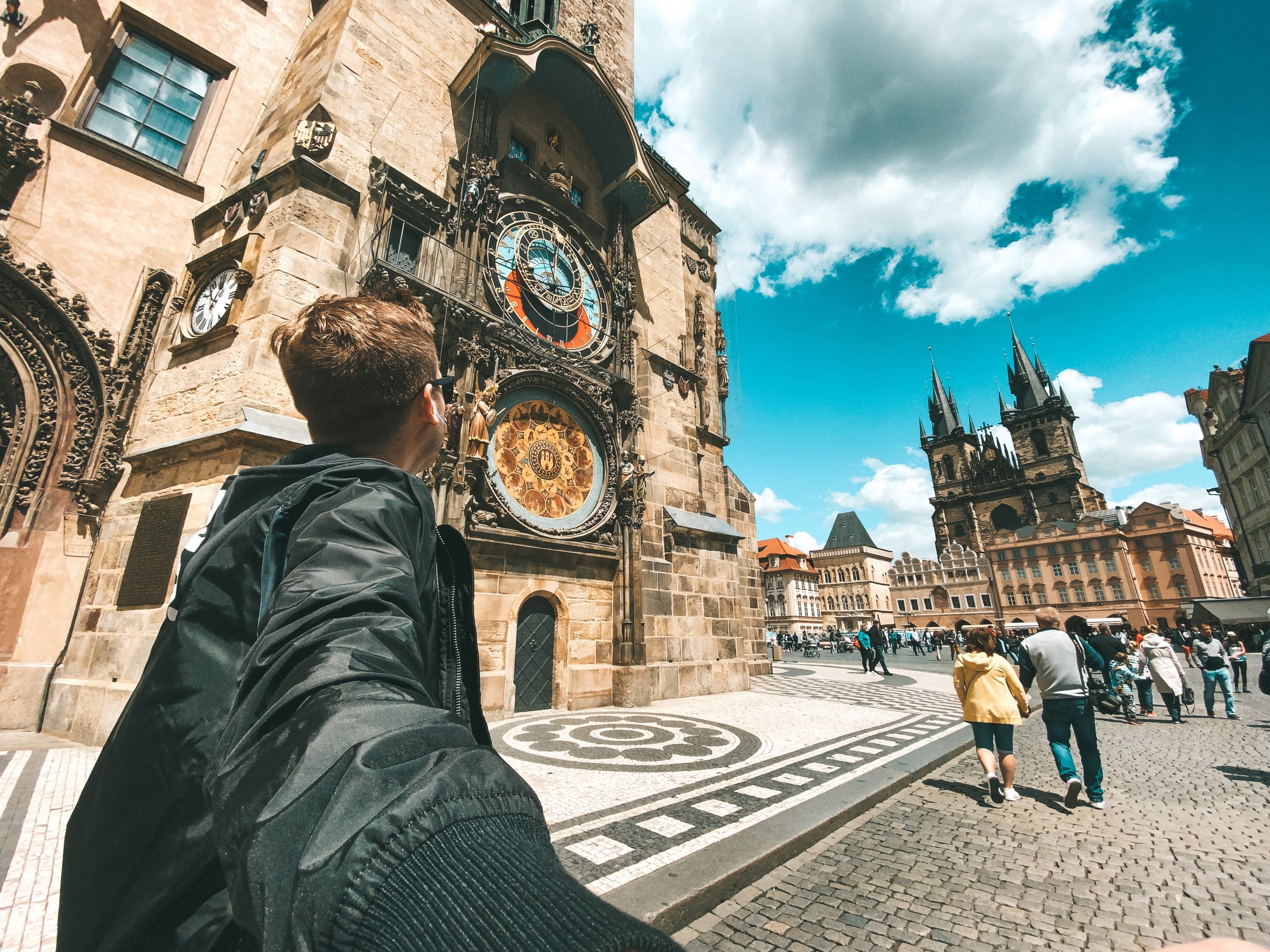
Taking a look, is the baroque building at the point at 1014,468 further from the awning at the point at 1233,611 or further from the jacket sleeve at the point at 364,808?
the jacket sleeve at the point at 364,808

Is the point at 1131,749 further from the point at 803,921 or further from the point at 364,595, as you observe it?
the point at 364,595

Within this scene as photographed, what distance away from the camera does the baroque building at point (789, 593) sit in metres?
63.1

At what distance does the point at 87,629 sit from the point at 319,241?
5.60m

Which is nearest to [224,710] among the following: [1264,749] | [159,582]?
[159,582]

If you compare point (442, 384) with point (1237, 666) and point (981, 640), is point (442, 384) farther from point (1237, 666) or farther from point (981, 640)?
point (1237, 666)

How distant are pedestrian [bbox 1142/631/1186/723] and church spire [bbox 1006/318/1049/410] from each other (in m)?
77.2

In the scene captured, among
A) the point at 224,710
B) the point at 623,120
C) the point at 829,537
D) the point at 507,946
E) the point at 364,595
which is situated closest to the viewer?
the point at 507,946

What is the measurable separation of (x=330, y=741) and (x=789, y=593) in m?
67.2

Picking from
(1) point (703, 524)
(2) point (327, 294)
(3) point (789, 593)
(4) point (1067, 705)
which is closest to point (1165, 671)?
(4) point (1067, 705)

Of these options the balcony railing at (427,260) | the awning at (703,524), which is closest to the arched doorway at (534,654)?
the awning at (703,524)

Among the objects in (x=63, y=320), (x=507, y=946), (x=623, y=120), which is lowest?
(x=507, y=946)

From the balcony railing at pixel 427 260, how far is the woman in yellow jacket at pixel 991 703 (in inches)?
320

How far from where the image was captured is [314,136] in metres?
7.67

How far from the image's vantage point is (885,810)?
4.59 meters
